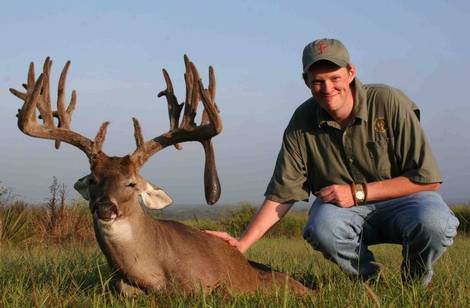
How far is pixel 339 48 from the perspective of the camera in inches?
227

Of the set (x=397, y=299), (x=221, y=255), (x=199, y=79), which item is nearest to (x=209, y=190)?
(x=221, y=255)

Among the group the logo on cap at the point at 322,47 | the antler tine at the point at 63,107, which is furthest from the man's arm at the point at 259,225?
the antler tine at the point at 63,107

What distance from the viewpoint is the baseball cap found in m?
5.66

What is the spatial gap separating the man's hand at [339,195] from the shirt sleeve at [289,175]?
17.4 inches

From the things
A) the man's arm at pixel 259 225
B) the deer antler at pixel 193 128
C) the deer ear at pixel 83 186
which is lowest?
the man's arm at pixel 259 225

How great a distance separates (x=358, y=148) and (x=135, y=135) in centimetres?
211

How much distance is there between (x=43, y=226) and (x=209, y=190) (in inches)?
371

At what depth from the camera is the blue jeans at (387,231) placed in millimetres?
5582

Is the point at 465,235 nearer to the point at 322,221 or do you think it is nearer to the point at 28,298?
the point at 322,221

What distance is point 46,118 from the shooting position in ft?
20.5

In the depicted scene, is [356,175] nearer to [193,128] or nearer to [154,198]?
[193,128]

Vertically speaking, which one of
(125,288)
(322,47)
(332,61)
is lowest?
(125,288)

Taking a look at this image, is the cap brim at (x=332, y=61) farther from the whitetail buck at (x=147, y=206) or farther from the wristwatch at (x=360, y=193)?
the wristwatch at (x=360, y=193)

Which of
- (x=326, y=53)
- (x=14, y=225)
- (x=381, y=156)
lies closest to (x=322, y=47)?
(x=326, y=53)
